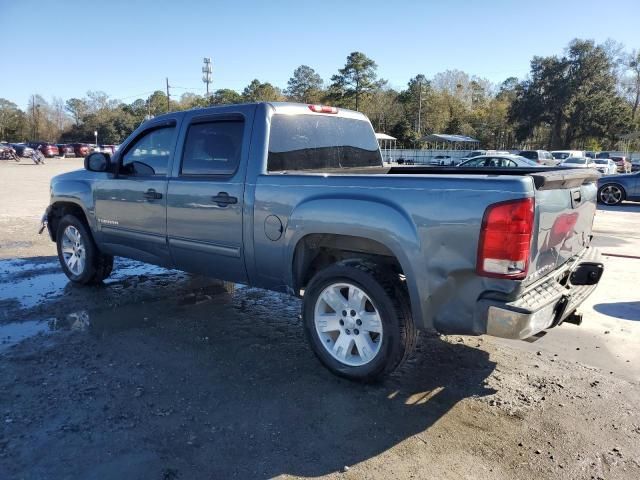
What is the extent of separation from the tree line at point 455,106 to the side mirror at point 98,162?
52304 mm

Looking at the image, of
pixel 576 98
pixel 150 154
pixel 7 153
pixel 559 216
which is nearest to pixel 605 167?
pixel 559 216

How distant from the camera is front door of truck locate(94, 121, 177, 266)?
4977mm

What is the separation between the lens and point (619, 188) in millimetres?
15789

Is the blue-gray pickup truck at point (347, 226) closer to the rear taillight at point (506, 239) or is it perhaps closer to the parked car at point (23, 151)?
the rear taillight at point (506, 239)

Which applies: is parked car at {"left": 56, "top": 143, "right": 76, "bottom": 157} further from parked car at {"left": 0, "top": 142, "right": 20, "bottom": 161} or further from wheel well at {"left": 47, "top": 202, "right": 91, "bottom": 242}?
wheel well at {"left": 47, "top": 202, "right": 91, "bottom": 242}

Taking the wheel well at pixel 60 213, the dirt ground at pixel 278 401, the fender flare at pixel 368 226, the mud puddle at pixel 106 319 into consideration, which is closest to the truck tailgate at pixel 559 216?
the fender flare at pixel 368 226

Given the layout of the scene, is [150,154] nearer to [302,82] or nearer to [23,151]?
[23,151]

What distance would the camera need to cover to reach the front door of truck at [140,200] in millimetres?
4977

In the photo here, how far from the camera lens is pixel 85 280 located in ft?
19.9

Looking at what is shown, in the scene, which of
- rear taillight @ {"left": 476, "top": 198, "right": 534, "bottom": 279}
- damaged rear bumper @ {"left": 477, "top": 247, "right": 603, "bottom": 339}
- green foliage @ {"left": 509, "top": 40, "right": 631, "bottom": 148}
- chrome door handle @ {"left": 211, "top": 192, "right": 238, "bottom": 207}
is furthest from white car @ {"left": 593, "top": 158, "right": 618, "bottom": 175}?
green foliage @ {"left": 509, "top": 40, "right": 631, "bottom": 148}

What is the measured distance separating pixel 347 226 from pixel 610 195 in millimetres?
15527

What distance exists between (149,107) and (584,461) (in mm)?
99509

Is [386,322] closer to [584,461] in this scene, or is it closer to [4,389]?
[584,461]

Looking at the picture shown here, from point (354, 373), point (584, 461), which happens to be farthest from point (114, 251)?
point (584, 461)
